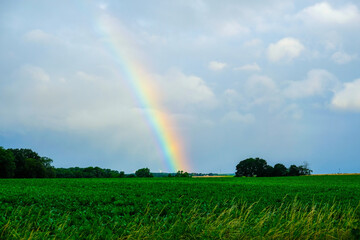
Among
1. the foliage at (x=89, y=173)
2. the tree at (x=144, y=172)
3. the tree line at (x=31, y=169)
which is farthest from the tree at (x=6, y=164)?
the tree at (x=144, y=172)

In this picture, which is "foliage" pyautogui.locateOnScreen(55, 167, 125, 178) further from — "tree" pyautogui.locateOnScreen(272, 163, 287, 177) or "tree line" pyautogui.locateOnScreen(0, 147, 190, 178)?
"tree" pyautogui.locateOnScreen(272, 163, 287, 177)

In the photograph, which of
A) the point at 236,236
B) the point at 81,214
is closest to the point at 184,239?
the point at 236,236

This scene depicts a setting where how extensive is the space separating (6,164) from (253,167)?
2982 inches

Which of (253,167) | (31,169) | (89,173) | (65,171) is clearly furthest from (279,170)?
(31,169)

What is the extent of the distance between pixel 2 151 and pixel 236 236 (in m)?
79.3

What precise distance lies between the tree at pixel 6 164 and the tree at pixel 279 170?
7851cm

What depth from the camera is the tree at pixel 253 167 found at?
108125mm

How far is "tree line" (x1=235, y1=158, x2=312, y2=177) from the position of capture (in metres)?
104

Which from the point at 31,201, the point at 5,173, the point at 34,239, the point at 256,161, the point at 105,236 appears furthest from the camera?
the point at 256,161

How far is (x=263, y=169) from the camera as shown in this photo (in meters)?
108

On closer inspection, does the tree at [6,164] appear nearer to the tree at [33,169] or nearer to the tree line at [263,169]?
the tree at [33,169]

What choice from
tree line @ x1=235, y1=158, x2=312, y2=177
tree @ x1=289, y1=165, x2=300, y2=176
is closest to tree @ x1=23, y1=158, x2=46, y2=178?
→ tree line @ x1=235, y1=158, x2=312, y2=177

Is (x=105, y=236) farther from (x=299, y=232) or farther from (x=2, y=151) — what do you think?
(x=2, y=151)

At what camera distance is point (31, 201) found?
757 inches
